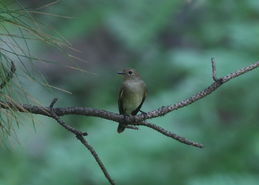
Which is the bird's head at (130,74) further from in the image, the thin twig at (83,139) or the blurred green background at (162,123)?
the thin twig at (83,139)

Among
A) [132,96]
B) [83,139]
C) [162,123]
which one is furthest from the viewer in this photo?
[162,123]

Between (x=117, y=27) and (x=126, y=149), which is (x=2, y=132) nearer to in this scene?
(x=126, y=149)

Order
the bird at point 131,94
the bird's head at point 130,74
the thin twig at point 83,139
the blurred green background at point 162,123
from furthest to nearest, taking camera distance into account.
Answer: the blurred green background at point 162,123 < the bird's head at point 130,74 < the bird at point 131,94 < the thin twig at point 83,139

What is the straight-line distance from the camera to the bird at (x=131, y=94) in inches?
235

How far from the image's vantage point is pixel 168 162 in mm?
7121

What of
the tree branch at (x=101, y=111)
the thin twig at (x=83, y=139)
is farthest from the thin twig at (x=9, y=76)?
the thin twig at (x=83, y=139)

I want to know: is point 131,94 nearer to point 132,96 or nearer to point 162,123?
point 132,96

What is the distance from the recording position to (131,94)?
19.7ft

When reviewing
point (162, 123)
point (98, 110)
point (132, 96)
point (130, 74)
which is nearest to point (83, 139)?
point (98, 110)

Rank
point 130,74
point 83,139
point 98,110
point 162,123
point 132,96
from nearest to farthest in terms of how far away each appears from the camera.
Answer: point 83,139 → point 98,110 → point 132,96 → point 130,74 → point 162,123

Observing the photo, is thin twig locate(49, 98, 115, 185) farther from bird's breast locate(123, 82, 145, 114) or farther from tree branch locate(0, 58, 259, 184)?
bird's breast locate(123, 82, 145, 114)

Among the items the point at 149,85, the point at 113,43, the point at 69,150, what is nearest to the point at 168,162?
the point at 69,150

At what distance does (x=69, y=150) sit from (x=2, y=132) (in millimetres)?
3704

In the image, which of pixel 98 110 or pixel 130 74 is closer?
pixel 98 110
